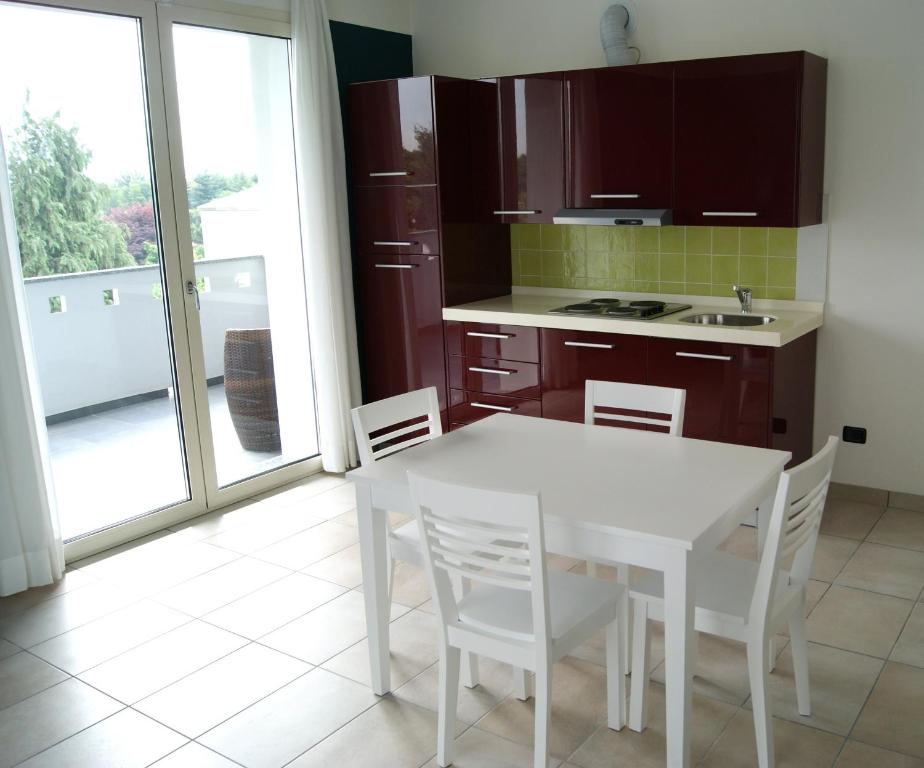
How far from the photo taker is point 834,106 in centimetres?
423

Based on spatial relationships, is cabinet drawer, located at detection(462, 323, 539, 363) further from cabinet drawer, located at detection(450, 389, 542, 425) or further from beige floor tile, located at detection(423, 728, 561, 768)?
beige floor tile, located at detection(423, 728, 561, 768)

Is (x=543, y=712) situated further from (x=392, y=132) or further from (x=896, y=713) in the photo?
(x=392, y=132)

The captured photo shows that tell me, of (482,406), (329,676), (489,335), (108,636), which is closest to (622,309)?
(489,335)

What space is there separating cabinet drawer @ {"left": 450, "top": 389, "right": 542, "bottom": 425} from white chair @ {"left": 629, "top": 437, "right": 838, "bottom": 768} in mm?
2104

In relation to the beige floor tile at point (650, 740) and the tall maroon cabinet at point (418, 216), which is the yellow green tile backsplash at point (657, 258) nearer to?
the tall maroon cabinet at point (418, 216)

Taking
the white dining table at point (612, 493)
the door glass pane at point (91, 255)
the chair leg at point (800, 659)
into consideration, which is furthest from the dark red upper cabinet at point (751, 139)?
the door glass pane at point (91, 255)

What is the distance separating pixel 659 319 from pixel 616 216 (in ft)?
1.81

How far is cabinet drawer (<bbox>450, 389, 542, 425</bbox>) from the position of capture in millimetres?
4797

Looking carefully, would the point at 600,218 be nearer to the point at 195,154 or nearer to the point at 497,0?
the point at 497,0

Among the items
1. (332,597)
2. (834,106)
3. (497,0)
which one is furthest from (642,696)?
(497,0)

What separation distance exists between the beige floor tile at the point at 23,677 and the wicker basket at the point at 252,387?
5.79ft

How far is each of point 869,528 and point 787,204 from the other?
148cm

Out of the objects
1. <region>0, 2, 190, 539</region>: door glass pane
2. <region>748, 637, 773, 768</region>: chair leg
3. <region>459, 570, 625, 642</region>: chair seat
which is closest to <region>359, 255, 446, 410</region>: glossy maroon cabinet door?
<region>0, 2, 190, 539</region>: door glass pane

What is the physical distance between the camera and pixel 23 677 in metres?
3.20
